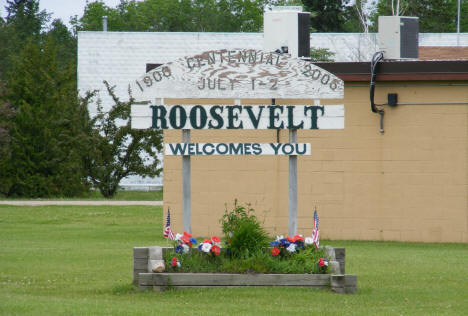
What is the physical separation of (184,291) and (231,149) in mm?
2113

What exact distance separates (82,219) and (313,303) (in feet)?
51.0

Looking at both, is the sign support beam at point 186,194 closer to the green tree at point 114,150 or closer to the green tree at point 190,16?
the green tree at point 114,150

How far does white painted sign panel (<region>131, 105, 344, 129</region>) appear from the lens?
11227mm

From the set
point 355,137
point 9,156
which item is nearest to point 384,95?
point 355,137

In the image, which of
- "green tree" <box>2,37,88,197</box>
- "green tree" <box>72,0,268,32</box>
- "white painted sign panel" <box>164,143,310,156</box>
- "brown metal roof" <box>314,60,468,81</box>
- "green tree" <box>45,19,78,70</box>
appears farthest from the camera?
"green tree" <box>72,0,268,32</box>

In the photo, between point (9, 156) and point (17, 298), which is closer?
point (17, 298)

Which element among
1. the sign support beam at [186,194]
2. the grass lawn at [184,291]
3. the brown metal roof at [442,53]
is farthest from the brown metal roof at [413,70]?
the sign support beam at [186,194]

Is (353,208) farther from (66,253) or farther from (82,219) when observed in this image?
(82,219)

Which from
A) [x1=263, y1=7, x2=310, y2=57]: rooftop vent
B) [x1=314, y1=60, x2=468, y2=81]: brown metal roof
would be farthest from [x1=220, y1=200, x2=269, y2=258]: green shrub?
[x1=263, y1=7, x2=310, y2=57]: rooftop vent

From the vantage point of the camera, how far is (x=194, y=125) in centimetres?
1128

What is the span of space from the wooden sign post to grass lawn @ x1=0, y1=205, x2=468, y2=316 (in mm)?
1571

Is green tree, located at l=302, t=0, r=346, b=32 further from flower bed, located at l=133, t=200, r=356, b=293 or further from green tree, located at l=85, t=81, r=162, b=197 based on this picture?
flower bed, located at l=133, t=200, r=356, b=293

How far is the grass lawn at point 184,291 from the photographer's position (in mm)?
9055

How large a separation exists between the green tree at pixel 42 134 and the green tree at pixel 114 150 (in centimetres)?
48
